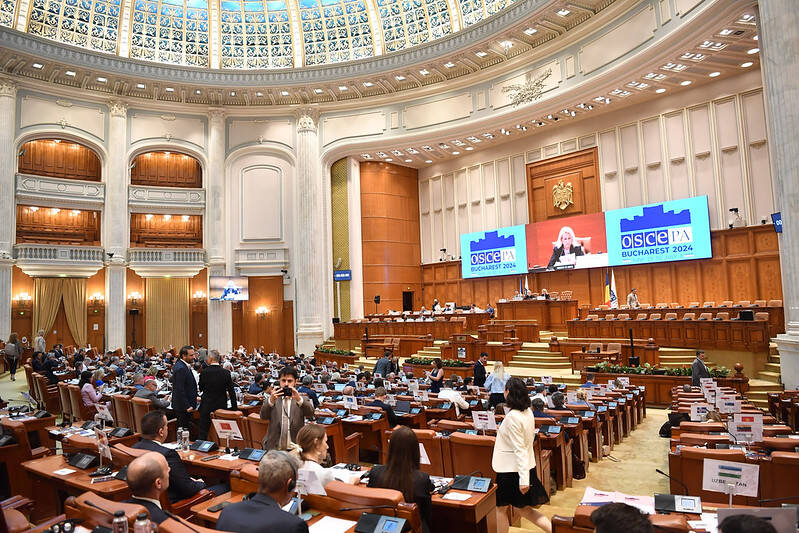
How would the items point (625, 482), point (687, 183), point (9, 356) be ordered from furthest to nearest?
point (687, 183) → point (9, 356) → point (625, 482)

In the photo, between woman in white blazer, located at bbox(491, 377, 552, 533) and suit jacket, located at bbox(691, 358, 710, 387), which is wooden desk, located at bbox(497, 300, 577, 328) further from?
woman in white blazer, located at bbox(491, 377, 552, 533)

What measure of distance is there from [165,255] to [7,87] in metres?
7.41

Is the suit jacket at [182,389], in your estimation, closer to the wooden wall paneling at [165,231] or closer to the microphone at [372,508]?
the microphone at [372,508]

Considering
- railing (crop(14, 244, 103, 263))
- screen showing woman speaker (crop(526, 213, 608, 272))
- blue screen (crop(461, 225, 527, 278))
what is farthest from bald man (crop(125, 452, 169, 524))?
railing (crop(14, 244, 103, 263))

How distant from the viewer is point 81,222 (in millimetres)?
20891

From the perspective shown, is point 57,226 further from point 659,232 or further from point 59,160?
point 659,232

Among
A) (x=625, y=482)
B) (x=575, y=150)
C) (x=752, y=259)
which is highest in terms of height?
(x=575, y=150)

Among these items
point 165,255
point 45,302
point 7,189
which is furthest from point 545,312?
point 7,189

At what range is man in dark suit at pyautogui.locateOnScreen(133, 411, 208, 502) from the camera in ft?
12.6

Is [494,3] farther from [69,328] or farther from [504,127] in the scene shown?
[69,328]

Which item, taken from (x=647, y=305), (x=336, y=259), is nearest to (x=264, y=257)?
(x=336, y=259)

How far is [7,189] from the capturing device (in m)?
17.7

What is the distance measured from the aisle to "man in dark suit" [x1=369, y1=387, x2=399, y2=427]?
2.13 m

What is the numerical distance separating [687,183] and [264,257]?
15469 mm
